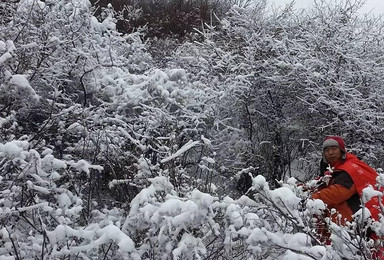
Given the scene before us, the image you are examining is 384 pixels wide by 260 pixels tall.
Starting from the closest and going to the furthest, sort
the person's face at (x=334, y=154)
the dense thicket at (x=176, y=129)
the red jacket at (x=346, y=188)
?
1. the dense thicket at (x=176, y=129)
2. the red jacket at (x=346, y=188)
3. the person's face at (x=334, y=154)

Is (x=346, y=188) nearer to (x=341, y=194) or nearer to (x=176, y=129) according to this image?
(x=341, y=194)

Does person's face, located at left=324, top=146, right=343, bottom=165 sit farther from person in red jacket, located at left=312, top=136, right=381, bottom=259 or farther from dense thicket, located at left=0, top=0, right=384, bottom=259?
dense thicket, located at left=0, top=0, right=384, bottom=259

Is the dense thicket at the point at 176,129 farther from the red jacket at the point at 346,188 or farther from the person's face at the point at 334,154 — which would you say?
the person's face at the point at 334,154

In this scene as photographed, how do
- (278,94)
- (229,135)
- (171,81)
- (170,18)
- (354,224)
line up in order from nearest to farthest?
(354,224) < (171,81) < (229,135) < (278,94) < (170,18)

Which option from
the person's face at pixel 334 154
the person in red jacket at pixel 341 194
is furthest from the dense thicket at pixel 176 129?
the person's face at pixel 334 154

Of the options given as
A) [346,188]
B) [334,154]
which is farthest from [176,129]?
[346,188]

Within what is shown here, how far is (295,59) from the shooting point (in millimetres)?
6594

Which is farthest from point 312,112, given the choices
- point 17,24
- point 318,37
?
point 17,24

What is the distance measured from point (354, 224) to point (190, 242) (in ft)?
2.86

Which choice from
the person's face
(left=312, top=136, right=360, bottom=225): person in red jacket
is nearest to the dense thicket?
(left=312, top=136, right=360, bottom=225): person in red jacket

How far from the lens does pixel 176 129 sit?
544 centimetres

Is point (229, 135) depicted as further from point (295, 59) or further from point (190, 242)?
point (190, 242)

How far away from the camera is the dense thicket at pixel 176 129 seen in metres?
2.45

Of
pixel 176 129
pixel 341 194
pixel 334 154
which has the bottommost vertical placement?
pixel 176 129
